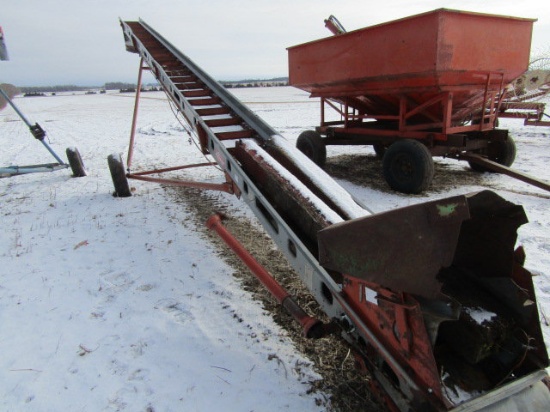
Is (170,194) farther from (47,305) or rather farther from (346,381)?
(346,381)

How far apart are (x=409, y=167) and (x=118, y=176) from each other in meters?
4.22

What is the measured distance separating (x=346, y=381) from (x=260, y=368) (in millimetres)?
507

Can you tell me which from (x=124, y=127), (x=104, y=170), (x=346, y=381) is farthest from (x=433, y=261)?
(x=124, y=127)

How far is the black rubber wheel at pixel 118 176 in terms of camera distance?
5.36m

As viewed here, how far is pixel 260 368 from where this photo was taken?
222 cm

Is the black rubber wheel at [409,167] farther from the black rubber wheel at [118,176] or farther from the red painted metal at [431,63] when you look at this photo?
the black rubber wheel at [118,176]

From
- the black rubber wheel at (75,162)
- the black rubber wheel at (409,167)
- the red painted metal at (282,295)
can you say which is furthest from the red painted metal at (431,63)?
the black rubber wheel at (75,162)

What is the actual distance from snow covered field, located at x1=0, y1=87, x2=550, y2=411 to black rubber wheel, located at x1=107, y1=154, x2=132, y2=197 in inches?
7.1

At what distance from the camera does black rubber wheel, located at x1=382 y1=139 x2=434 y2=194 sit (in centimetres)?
498

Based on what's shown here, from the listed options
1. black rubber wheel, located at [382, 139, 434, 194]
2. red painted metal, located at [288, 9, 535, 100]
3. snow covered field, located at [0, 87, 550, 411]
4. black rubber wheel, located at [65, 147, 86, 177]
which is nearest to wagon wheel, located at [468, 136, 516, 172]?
snow covered field, located at [0, 87, 550, 411]

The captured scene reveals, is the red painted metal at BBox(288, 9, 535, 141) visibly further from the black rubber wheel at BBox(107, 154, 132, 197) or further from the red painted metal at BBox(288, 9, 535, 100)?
the black rubber wheel at BBox(107, 154, 132, 197)

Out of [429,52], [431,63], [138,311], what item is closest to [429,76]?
[431,63]

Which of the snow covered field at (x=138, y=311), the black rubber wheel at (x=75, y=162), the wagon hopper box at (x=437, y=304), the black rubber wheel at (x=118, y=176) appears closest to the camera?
the wagon hopper box at (x=437, y=304)

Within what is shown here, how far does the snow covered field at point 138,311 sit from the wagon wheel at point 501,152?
0.50 meters
